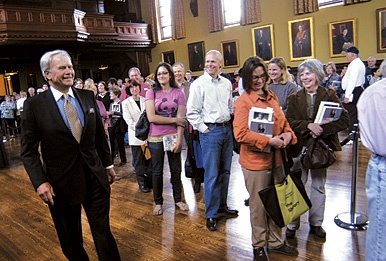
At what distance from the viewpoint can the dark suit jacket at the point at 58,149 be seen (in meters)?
2.34

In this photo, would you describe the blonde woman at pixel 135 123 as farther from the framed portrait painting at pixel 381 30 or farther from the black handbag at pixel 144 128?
the framed portrait painting at pixel 381 30

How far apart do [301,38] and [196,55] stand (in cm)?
553

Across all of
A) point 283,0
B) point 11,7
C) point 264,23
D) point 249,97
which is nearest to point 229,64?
point 264,23

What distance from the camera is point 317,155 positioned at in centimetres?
296

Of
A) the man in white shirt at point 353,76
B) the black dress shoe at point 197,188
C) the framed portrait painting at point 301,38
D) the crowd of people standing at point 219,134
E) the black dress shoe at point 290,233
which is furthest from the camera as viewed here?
the framed portrait painting at point 301,38

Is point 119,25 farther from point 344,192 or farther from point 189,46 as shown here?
point 344,192

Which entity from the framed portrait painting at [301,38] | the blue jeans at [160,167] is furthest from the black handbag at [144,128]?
the framed portrait painting at [301,38]

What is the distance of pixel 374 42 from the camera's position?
11.1 m

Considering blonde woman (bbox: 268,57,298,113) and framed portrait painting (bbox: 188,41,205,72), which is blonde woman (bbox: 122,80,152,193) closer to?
blonde woman (bbox: 268,57,298,113)

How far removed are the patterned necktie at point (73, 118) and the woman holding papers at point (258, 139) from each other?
3.96 feet

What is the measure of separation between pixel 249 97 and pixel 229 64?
42.6ft

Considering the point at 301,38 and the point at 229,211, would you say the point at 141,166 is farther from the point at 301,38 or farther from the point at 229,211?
the point at 301,38

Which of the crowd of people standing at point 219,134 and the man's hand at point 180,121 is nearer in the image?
the crowd of people standing at point 219,134

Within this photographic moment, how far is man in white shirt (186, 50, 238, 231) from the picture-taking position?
351cm
